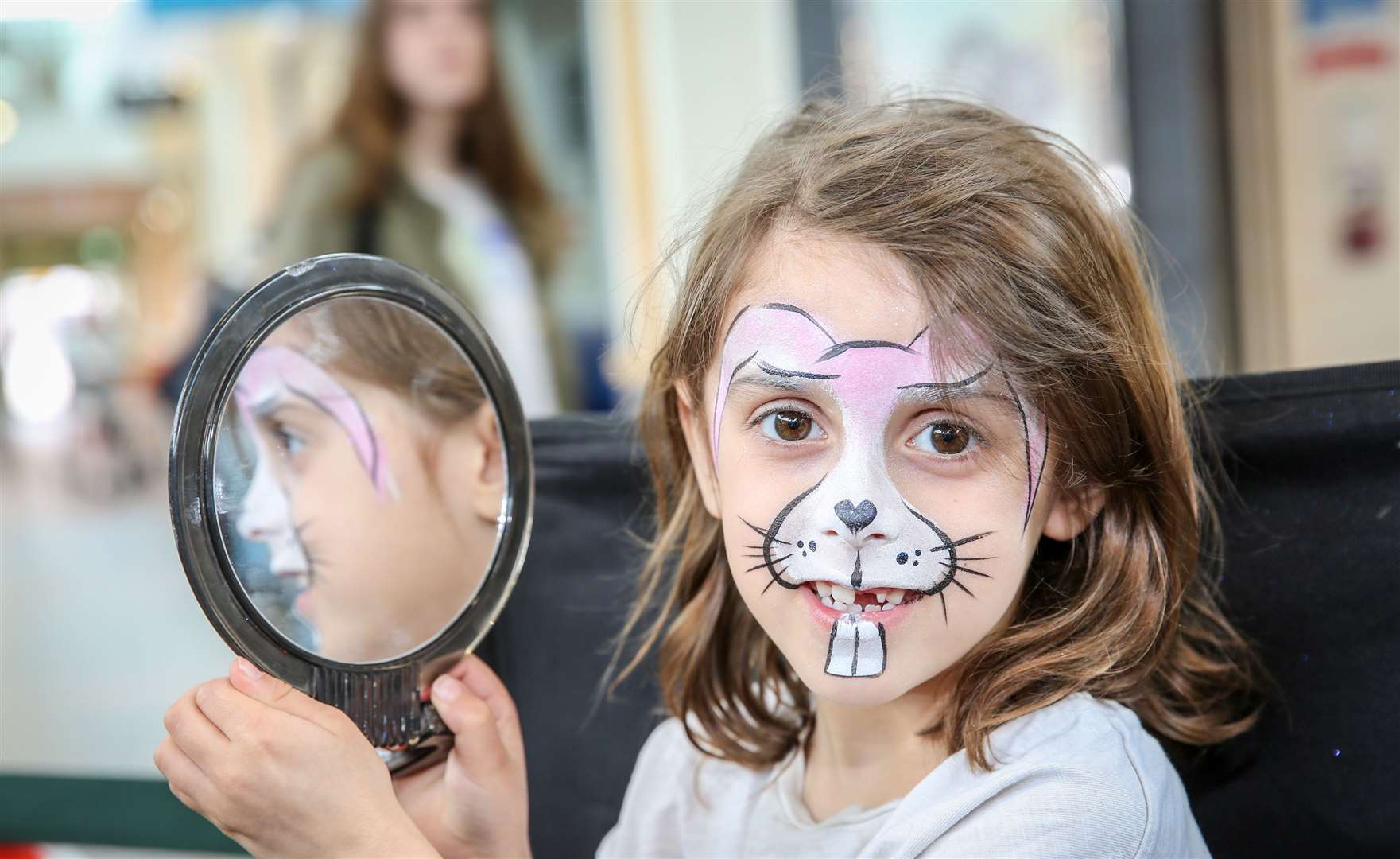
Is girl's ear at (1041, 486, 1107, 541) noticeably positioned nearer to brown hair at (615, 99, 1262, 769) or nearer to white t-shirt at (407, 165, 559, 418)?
brown hair at (615, 99, 1262, 769)

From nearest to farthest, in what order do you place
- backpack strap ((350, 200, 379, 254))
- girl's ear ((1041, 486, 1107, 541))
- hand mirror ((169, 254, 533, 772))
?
hand mirror ((169, 254, 533, 772)), girl's ear ((1041, 486, 1107, 541)), backpack strap ((350, 200, 379, 254))

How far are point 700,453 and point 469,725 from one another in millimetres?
240

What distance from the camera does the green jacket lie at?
2633 millimetres

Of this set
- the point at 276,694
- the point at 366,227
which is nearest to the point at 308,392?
the point at 276,694

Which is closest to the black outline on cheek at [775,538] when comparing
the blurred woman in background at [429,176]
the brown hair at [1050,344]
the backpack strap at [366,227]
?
the brown hair at [1050,344]

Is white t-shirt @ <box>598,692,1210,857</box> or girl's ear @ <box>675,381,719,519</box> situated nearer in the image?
white t-shirt @ <box>598,692,1210,857</box>

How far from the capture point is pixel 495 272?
8.98ft

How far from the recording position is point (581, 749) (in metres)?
1.08

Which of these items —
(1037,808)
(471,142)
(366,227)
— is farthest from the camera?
(471,142)

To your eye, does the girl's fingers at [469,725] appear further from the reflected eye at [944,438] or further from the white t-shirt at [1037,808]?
the reflected eye at [944,438]

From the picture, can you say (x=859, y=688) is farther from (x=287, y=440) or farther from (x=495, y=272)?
(x=495, y=272)

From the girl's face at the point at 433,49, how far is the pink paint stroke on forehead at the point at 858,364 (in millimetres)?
2105

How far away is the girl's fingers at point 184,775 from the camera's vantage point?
2.37 ft

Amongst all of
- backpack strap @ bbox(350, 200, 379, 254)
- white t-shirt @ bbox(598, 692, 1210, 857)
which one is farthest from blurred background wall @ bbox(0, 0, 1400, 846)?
white t-shirt @ bbox(598, 692, 1210, 857)
